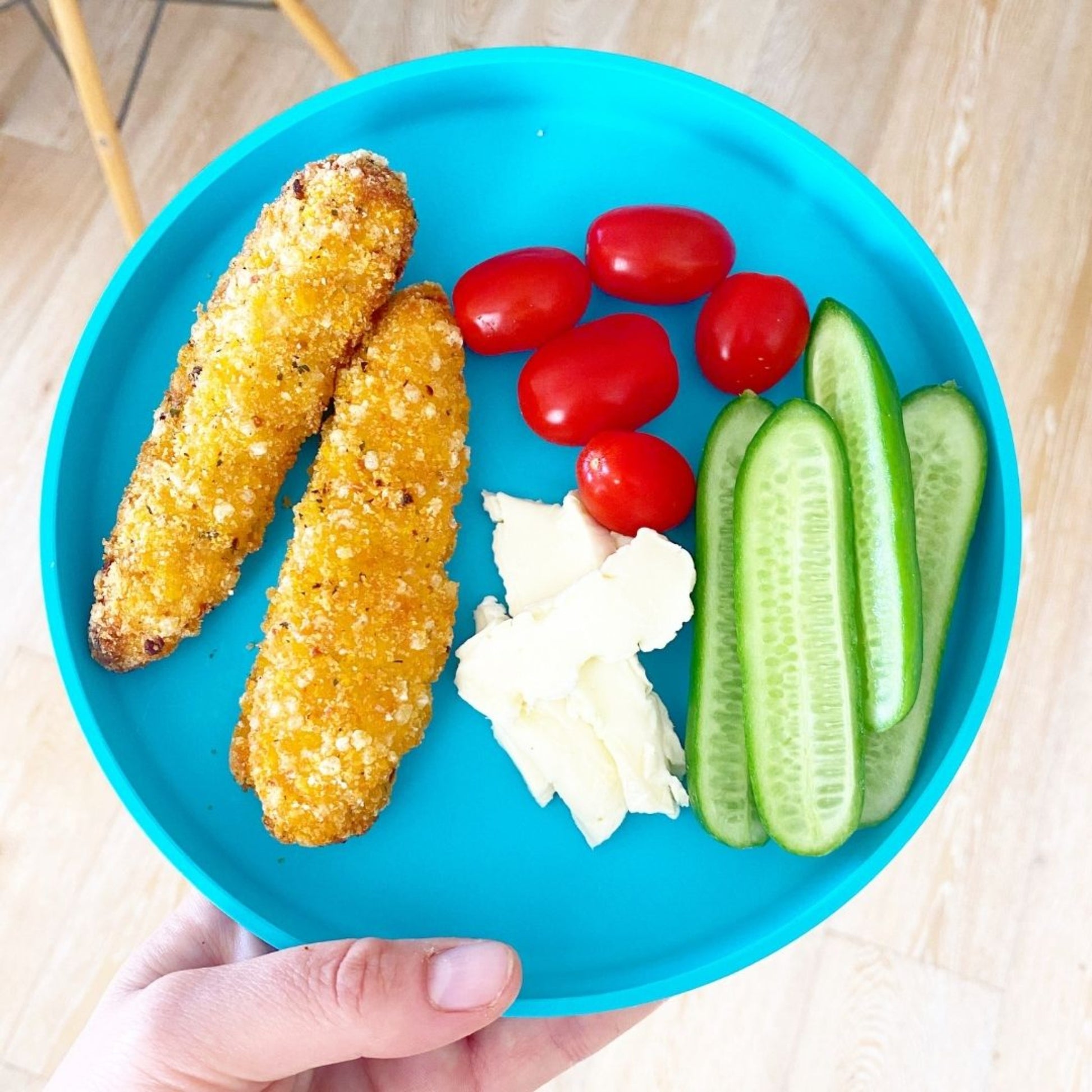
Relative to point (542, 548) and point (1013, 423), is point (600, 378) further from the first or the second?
point (1013, 423)

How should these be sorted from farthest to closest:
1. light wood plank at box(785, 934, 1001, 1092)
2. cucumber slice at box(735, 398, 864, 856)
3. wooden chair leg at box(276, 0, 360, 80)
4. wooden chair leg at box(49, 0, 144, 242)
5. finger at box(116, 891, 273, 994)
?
light wood plank at box(785, 934, 1001, 1092) < wooden chair leg at box(276, 0, 360, 80) < wooden chair leg at box(49, 0, 144, 242) < finger at box(116, 891, 273, 994) < cucumber slice at box(735, 398, 864, 856)

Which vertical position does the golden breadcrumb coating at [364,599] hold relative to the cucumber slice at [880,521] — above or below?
below

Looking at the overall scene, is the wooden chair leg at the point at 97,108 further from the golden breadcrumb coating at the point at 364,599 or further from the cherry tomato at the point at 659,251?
the cherry tomato at the point at 659,251

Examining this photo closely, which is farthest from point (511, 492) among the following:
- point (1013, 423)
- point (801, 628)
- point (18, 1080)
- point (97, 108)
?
point (18, 1080)

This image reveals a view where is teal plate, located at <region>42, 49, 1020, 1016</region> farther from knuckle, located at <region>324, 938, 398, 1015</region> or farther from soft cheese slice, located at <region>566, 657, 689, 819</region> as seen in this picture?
knuckle, located at <region>324, 938, 398, 1015</region>

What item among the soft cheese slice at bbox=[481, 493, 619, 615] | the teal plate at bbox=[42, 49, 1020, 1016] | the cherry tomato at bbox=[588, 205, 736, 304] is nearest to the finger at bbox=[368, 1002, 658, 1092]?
the teal plate at bbox=[42, 49, 1020, 1016]

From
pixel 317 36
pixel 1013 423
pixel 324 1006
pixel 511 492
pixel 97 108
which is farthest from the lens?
pixel 1013 423

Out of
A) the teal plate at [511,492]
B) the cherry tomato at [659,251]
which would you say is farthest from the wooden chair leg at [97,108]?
the cherry tomato at [659,251]
